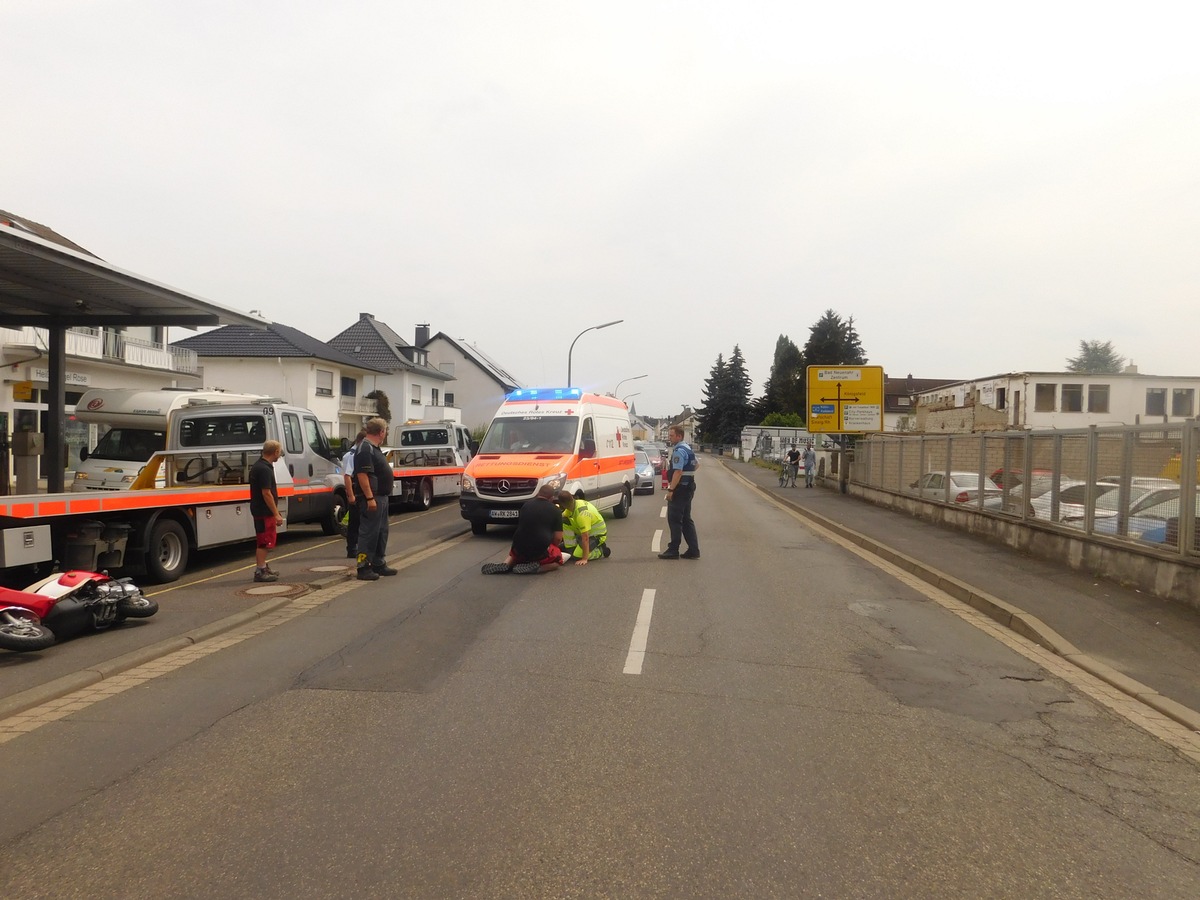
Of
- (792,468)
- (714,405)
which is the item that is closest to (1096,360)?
(714,405)

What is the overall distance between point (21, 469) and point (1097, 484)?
16.0 metres

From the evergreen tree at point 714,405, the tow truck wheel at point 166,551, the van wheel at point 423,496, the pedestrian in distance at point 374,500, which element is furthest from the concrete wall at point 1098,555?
the evergreen tree at point 714,405

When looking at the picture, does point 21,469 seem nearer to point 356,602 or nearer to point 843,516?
point 356,602

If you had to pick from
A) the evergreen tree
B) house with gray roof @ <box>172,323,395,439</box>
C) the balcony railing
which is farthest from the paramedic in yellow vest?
the evergreen tree

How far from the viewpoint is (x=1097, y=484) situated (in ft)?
36.7

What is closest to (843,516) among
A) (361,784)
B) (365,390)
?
(361,784)

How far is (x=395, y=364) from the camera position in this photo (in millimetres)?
Answer: 54938

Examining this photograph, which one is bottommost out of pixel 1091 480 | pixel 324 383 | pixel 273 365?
pixel 1091 480

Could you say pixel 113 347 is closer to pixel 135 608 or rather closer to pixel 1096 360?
pixel 135 608

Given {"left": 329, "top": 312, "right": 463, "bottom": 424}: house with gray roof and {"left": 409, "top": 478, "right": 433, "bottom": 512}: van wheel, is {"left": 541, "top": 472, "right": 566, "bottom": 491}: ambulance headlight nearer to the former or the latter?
{"left": 409, "top": 478, "right": 433, "bottom": 512}: van wheel

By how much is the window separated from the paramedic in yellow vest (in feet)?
119

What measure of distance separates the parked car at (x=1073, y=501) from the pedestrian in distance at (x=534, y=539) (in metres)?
6.94

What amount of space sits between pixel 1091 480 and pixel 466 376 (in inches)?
2467

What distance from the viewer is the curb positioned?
549cm
